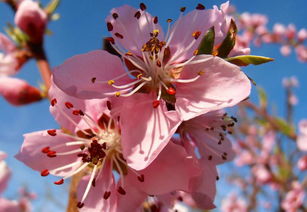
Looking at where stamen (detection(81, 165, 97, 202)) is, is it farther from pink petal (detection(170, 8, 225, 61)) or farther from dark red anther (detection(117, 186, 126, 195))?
pink petal (detection(170, 8, 225, 61))

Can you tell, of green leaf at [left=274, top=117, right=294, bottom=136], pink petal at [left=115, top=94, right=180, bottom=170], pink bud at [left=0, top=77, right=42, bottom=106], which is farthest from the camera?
green leaf at [left=274, top=117, right=294, bottom=136]

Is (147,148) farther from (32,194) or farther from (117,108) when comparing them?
(32,194)

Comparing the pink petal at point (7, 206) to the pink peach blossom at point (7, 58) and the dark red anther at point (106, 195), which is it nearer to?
the pink peach blossom at point (7, 58)

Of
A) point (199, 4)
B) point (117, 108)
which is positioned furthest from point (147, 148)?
point (199, 4)

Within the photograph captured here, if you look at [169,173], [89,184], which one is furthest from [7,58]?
[169,173]

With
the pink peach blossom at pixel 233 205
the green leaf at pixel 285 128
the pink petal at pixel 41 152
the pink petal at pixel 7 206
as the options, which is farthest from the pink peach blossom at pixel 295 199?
the pink petal at pixel 41 152

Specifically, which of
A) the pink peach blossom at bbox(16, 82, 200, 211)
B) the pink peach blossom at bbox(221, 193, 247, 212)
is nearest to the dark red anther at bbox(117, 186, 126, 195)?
the pink peach blossom at bbox(16, 82, 200, 211)
